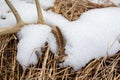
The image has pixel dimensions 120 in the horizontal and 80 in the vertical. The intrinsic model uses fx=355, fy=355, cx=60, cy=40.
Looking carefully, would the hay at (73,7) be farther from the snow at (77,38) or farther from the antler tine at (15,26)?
the antler tine at (15,26)

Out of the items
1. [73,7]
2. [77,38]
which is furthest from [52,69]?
[73,7]

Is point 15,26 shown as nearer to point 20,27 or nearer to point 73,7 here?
point 20,27

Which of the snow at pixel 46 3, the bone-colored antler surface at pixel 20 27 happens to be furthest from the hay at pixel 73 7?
the bone-colored antler surface at pixel 20 27

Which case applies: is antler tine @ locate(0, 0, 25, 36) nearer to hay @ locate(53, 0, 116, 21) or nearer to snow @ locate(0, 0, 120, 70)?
snow @ locate(0, 0, 120, 70)

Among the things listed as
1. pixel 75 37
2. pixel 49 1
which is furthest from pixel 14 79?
pixel 49 1

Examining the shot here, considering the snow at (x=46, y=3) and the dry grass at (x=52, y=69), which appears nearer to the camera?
the dry grass at (x=52, y=69)

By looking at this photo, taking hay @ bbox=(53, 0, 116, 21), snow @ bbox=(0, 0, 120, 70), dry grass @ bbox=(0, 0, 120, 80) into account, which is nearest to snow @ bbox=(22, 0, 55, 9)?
hay @ bbox=(53, 0, 116, 21)

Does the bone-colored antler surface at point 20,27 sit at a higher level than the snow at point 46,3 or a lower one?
lower

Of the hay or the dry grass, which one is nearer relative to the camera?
the dry grass

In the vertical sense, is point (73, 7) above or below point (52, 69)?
above
